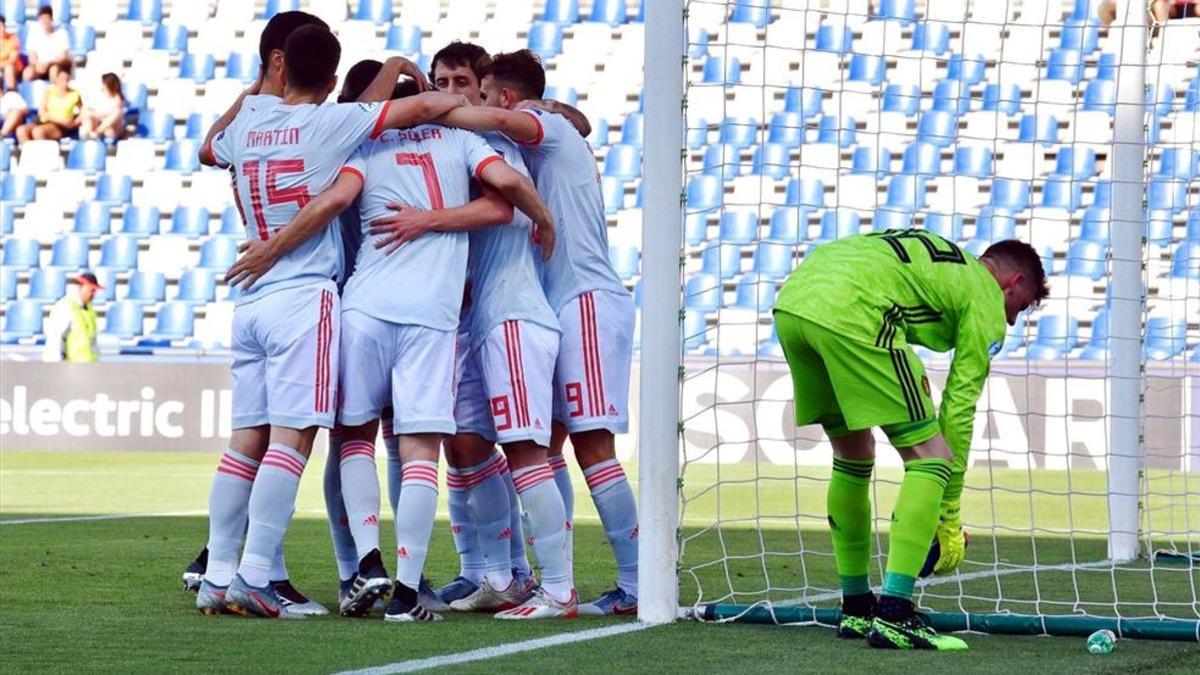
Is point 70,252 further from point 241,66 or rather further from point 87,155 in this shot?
point 241,66

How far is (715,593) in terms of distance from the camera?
625 cm

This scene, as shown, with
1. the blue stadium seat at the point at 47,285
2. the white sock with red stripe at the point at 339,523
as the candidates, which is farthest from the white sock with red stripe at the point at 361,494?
the blue stadium seat at the point at 47,285

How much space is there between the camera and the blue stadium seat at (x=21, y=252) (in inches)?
779

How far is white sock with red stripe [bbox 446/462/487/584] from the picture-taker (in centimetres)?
586

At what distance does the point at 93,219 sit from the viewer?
19.9 metres

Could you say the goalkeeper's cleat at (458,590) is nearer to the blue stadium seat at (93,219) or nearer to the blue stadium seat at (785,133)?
the blue stadium seat at (785,133)

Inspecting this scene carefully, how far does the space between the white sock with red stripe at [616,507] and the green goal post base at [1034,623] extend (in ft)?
1.43

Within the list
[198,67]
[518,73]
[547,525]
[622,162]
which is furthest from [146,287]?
[547,525]

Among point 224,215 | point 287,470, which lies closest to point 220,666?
point 287,470

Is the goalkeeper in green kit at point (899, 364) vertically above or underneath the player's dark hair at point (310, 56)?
underneath

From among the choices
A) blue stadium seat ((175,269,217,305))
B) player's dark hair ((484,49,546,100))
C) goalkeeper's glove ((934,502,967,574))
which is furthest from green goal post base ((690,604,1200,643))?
blue stadium seat ((175,269,217,305))

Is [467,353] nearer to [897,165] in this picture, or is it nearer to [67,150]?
[897,165]

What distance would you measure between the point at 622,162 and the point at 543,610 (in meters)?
13.9

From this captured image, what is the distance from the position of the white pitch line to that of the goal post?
0.27 meters
